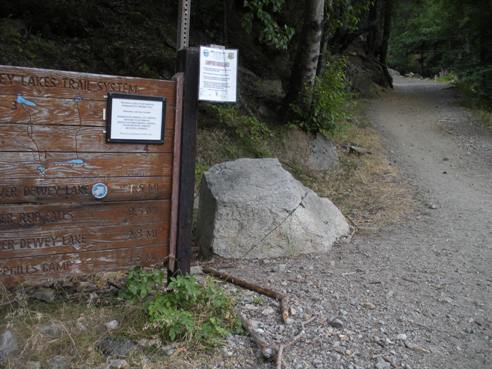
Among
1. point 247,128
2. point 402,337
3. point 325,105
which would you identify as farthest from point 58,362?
point 325,105

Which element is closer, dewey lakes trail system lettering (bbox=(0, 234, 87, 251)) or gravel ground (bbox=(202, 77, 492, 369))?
dewey lakes trail system lettering (bbox=(0, 234, 87, 251))

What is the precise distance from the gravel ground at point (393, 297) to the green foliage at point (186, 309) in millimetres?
160

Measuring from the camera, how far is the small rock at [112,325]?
3.24m

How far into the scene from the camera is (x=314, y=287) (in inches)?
170

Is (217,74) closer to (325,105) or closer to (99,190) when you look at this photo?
(99,190)

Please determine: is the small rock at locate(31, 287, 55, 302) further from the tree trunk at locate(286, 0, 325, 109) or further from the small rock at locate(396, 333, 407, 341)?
the tree trunk at locate(286, 0, 325, 109)

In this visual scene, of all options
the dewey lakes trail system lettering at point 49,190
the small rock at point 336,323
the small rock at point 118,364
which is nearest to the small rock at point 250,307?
the small rock at point 336,323

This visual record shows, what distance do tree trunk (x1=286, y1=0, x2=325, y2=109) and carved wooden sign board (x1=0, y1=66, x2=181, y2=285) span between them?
5.87m

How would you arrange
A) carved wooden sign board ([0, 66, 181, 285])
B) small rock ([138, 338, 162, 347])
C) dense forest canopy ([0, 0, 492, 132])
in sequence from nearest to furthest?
carved wooden sign board ([0, 66, 181, 285]) → small rock ([138, 338, 162, 347]) → dense forest canopy ([0, 0, 492, 132])

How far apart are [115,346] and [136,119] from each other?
5.12 feet

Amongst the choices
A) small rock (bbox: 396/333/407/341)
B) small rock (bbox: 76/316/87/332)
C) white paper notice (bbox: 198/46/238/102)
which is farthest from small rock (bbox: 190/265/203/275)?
small rock (bbox: 396/333/407/341)

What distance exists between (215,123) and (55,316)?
5.93 meters

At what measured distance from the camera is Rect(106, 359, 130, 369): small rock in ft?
9.49

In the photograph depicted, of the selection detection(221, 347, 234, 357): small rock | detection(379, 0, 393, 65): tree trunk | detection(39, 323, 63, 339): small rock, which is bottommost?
detection(221, 347, 234, 357): small rock
